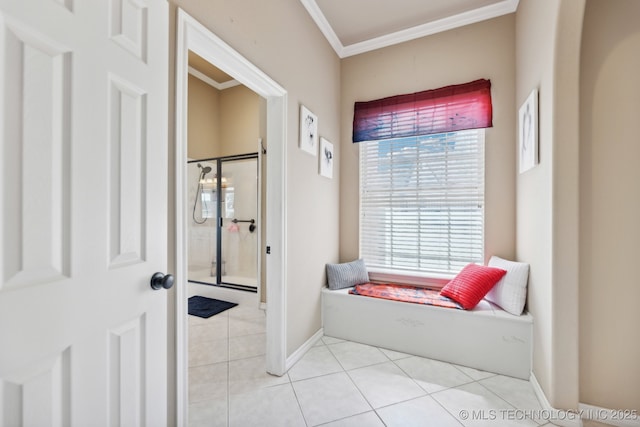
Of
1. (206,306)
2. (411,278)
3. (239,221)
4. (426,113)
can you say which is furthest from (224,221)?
(426,113)

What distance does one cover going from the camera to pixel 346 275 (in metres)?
2.61

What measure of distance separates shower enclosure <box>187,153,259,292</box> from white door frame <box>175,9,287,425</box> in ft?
5.97

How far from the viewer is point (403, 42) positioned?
2664 millimetres

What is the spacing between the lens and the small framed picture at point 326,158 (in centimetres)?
249

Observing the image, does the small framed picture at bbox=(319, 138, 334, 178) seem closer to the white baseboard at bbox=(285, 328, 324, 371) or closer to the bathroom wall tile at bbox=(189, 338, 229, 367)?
the white baseboard at bbox=(285, 328, 324, 371)

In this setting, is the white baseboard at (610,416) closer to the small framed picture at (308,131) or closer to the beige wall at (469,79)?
the beige wall at (469,79)

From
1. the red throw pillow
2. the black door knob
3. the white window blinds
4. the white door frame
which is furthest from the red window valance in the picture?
the black door knob

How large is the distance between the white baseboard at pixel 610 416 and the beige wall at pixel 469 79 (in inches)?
43.2

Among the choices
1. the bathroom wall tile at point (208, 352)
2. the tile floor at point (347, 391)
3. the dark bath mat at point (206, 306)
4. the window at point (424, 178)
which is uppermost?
the window at point (424, 178)

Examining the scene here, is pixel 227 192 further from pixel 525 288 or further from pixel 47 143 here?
pixel 525 288

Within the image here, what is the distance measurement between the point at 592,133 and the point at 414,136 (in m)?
1.33

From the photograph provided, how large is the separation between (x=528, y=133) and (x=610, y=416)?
177cm

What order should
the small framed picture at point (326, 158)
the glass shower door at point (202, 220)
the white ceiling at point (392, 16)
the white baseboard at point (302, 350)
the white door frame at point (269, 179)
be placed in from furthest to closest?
the glass shower door at point (202, 220) → the small framed picture at point (326, 158) → the white ceiling at point (392, 16) → the white baseboard at point (302, 350) → the white door frame at point (269, 179)

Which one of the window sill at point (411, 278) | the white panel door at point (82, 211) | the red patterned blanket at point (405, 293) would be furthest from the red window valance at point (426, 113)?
the white panel door at point (82, 211)
